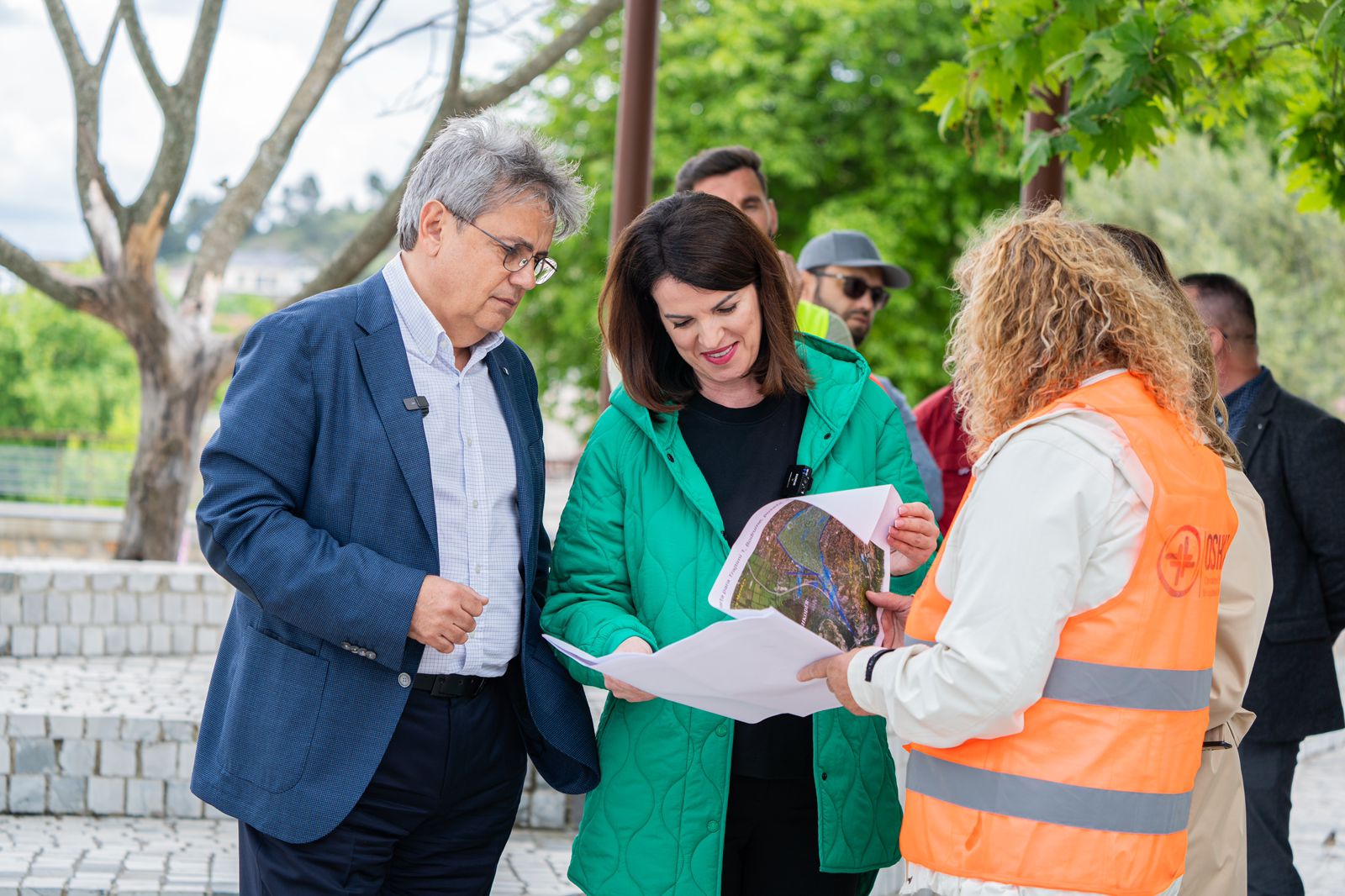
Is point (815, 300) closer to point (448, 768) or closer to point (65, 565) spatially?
point (448, 768)

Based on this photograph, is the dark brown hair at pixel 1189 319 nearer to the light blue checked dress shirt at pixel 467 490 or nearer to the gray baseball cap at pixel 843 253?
the light blue checked dress shirt at pixel 467 490

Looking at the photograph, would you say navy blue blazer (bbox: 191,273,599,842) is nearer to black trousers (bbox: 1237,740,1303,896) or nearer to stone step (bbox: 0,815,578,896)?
stone step (bbox: 0,815,578,896)

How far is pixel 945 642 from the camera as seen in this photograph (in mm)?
2086

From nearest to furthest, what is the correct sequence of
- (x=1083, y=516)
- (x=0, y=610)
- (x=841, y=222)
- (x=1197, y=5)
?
(x=1083, y=516) → (x=1197, y=5) → (x=0, y=610) → (x=841, y=222)

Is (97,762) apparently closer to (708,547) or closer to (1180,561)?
(708,547)

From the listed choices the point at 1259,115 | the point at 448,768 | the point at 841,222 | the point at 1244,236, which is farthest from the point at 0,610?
the point at 1244,236

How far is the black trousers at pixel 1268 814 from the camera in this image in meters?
4.45

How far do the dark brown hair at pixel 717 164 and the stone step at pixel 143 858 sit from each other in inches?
111

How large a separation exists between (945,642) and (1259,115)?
20057 mm

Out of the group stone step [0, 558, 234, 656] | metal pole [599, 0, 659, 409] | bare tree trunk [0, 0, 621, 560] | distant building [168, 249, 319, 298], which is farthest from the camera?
distant building [168, 249, 319, 298]

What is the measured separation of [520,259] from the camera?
2824 mm

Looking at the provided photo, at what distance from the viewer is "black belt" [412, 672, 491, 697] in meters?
2.71

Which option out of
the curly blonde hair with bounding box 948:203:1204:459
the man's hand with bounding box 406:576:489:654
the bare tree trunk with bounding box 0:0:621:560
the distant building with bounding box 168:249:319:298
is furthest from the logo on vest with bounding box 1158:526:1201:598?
the distant building with bounding box 168:249:319:298

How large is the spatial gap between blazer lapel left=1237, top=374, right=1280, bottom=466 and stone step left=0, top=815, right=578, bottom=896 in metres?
3.03
